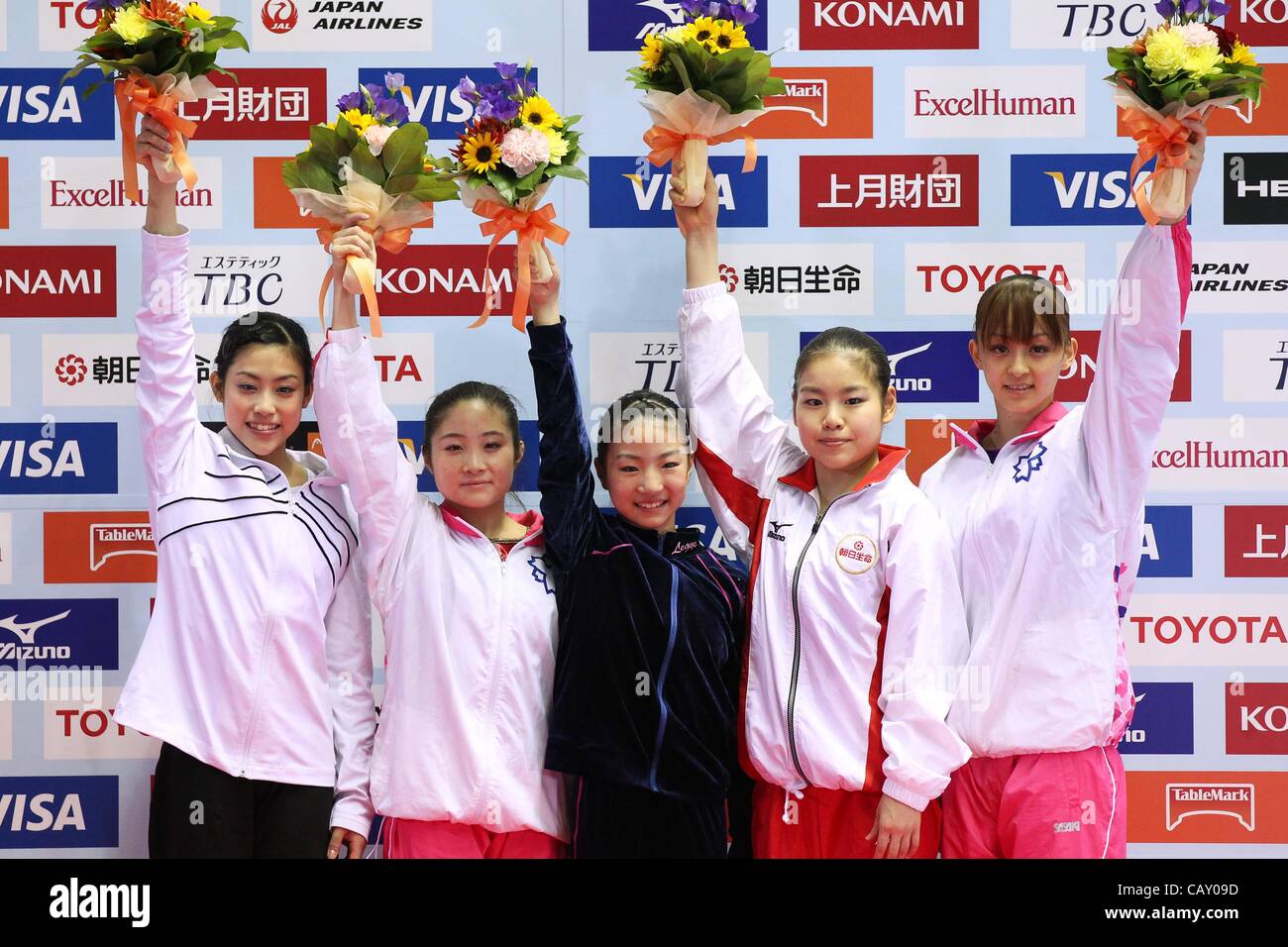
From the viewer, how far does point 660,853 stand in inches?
112

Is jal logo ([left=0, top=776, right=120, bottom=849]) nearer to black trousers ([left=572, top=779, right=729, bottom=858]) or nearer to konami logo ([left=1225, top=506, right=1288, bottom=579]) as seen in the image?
black trousers ([left=572, top=779, right=729, bottom=858])

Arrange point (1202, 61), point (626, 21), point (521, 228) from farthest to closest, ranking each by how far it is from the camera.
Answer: point (626, 21), point (521, 228), point (1202, 61)

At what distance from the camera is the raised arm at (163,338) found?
2945 millimetres

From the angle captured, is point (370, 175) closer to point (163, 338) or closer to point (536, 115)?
point (536, 115)

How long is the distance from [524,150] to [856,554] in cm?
128

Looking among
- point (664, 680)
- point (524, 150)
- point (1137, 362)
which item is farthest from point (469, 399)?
point (1137, 362)

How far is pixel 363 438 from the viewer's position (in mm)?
2898

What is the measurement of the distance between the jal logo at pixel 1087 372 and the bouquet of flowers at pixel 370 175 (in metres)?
1.94

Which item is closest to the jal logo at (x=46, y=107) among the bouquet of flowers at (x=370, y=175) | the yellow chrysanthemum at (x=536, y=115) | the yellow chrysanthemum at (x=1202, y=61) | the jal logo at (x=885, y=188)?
the bouquet of flowers at (x=370, y=175)

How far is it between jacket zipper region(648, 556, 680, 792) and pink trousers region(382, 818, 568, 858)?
0.35 m

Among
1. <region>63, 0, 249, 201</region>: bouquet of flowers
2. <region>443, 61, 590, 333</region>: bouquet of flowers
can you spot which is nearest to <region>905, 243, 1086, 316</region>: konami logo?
<region>443, 61, 590, 333</region>: bouquet of flowers

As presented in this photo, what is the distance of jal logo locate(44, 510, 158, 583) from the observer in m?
3.54
